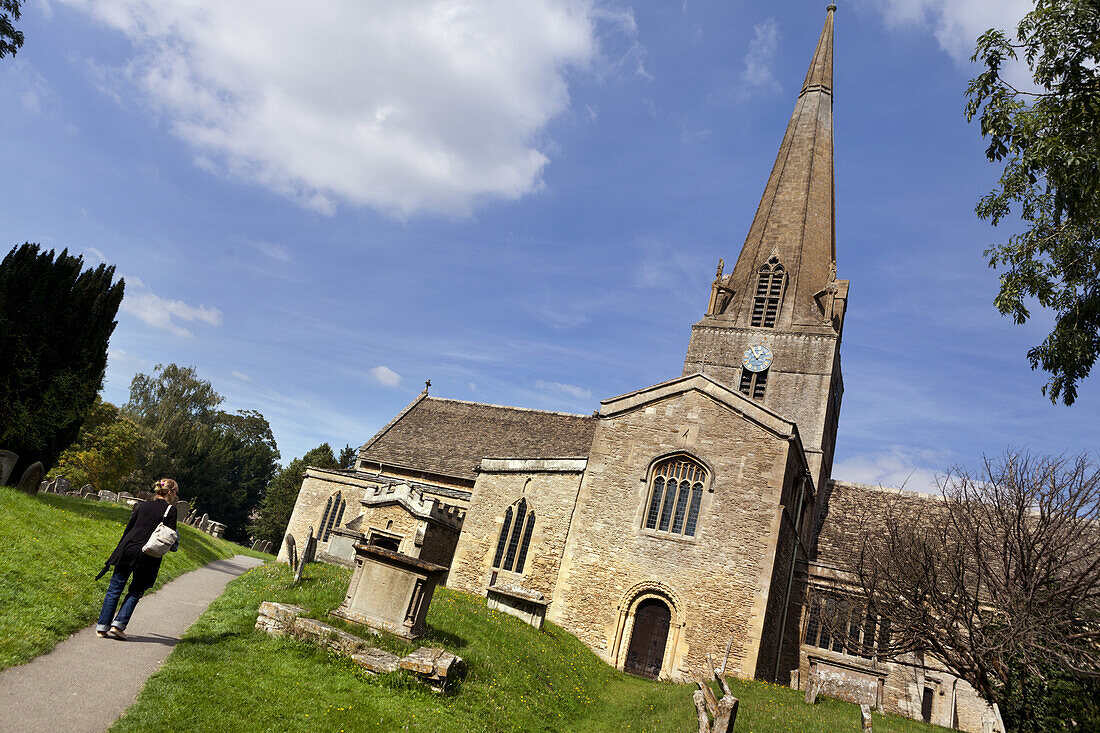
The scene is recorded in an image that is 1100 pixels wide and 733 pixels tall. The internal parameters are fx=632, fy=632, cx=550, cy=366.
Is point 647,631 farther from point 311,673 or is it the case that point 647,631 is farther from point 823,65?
point 823,65

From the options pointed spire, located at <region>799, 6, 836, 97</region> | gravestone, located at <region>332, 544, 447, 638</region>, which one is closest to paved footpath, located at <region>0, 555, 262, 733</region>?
gravestone, located at <region>332, 544, 447, 638</region>

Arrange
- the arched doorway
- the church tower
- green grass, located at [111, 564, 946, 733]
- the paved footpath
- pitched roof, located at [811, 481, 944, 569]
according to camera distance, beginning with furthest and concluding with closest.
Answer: the church tower < pitched roof, located at [811, 481, 944, 569] < the arched doorway < green grass, located at [111, 564, 946, 733] < the paved footpath

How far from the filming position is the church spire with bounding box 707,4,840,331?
28.7 m

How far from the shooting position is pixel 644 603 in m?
18.8

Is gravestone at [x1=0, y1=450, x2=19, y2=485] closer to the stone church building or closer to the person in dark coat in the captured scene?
the stone church building

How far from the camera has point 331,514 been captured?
2806 cm

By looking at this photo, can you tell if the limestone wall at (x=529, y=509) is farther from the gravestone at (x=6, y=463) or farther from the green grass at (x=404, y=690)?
the gravestone at (x=6, y=463)

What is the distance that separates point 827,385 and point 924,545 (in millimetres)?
13712

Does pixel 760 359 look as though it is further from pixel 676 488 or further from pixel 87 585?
pixel 87 585

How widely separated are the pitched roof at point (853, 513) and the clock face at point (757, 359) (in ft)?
19.5

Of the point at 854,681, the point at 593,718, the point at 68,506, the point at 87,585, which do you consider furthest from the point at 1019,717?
the point at 68,506

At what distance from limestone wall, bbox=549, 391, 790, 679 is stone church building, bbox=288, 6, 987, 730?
4cm

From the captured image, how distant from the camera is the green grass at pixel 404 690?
7008 millimetres

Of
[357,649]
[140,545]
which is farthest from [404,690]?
[140,545]
